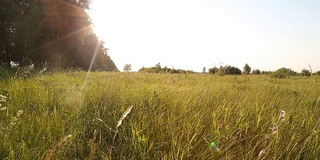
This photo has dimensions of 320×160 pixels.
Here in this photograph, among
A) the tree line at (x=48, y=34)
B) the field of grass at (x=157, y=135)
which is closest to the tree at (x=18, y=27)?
the tree line at (x=48, y=34)

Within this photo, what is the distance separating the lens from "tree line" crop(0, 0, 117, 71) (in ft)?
51.2

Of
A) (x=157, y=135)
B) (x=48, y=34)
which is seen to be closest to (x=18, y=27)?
(x=48, y=34)

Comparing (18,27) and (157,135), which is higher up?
(18,27)

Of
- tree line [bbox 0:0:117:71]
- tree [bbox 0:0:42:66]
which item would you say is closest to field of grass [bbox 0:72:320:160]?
tree line [bbox 0:0:117:71]

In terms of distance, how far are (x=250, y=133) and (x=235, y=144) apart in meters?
0.25

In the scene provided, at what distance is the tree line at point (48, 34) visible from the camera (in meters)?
15.6

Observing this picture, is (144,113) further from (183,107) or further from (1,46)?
(1,46)

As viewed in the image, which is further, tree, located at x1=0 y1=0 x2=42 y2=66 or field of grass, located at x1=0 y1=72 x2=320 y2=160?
tree, located at x1=0 y1=0 x2=42 y2=66

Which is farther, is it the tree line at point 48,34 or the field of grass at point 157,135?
the tree line at point 48,34

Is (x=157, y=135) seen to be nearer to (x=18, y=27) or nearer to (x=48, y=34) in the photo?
(x=18, y=27)

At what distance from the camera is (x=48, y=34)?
20328 millimetres

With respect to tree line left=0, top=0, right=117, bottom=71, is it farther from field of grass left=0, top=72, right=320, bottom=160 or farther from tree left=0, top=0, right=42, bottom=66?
field of grass left=0, top=72, right=320, bottom=160

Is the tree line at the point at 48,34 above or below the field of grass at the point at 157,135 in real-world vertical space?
above

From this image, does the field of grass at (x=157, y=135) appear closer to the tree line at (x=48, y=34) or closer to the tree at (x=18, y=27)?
the tree line at (x=48, y=34)
